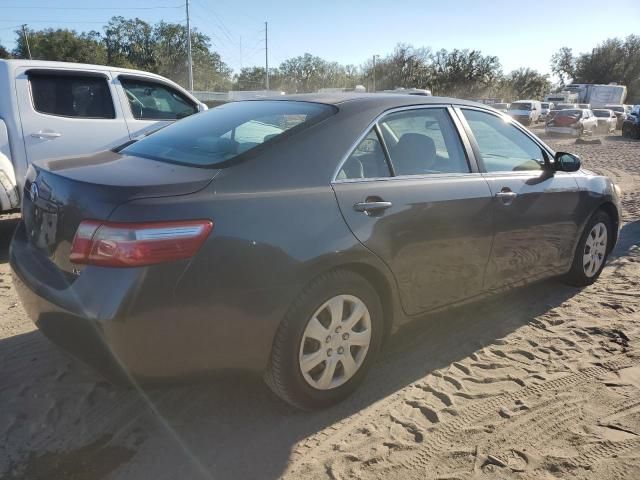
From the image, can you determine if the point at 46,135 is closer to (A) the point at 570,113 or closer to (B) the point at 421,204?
(B) the point at 421,204

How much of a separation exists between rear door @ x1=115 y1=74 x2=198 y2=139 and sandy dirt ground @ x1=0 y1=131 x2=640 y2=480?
3.04 metres

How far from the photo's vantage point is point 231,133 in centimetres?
296

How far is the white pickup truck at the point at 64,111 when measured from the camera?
17.2ft

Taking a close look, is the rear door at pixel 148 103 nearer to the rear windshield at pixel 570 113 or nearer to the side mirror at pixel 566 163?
the side mirror at pixel 566 163

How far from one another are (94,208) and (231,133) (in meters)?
0.98

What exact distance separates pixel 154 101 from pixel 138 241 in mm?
4896

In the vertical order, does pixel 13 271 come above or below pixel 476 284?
above

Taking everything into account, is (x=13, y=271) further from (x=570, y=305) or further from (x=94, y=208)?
(x=570, y=305)

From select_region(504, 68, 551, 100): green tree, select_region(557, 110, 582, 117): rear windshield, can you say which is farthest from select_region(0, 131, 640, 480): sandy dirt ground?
select_region(504, 68, 551, 100): green tree

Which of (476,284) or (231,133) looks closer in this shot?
(231,133)

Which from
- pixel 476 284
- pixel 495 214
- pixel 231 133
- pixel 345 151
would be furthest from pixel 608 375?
pixel 231 133

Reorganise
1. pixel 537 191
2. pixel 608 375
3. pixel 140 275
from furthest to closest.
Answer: pixel 537 191, pixel 608 375, pixel 140 275

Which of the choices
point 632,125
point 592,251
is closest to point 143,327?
point 592,251

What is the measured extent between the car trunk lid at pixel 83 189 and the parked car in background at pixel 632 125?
92.9ft
